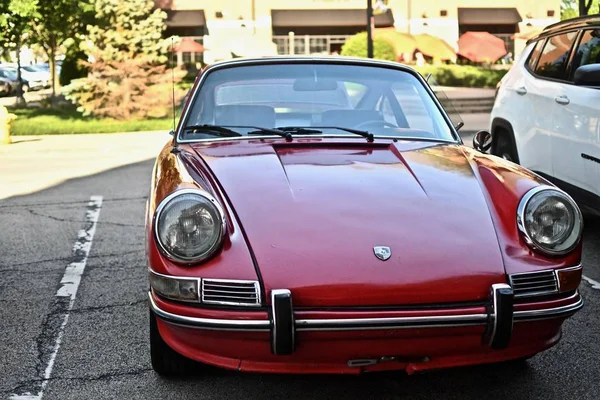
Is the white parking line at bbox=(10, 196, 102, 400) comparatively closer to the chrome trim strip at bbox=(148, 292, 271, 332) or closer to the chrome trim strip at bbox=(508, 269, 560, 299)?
the chrome trim strip at bbox=(148, 292, 271, 332)

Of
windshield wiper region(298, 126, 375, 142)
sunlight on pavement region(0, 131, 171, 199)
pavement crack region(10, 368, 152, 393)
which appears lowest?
pavement crack region(10, 368, 152, 393)

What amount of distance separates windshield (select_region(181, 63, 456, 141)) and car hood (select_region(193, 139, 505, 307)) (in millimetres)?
532

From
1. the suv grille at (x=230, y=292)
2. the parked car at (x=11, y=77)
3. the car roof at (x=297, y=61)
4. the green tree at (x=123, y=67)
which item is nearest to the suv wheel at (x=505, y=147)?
the car roof at (x=297, y=61)

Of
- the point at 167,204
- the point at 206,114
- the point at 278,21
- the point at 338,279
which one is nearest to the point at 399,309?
the point at 338,279

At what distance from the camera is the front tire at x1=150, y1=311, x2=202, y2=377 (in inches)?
143

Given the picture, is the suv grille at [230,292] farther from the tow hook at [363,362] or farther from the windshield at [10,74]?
the windshield at [10,74]

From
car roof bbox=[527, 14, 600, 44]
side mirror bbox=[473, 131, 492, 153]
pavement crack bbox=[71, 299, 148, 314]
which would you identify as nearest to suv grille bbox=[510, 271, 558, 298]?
side mirror bbox=[473, 131, 492, 153]

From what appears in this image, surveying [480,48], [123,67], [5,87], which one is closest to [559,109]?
[123,67]

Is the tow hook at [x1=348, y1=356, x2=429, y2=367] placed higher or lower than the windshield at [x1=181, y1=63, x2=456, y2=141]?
lower

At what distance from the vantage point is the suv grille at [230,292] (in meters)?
3.01

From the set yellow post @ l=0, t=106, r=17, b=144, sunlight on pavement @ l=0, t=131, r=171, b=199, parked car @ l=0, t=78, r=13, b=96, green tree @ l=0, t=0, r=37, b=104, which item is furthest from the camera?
parked car @ l=0, t=78, r=13, b=96

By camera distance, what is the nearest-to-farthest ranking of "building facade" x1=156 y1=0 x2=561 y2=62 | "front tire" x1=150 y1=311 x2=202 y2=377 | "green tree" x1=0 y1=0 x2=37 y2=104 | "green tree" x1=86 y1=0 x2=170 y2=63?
"front tire" x1=150 y1=311 x2=202 y2=377
"green tree" x1=0 y1=0 x2=37 y2=104
"green tree" x1=86 y1=0 x2=170 y2=63
"building facade" x1=156 y1=0 x2=561 y2=62

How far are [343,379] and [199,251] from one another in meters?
1.06

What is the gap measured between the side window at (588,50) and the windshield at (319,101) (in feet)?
6.17
